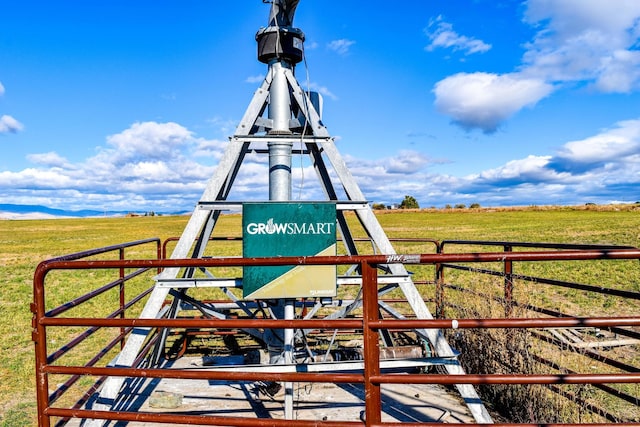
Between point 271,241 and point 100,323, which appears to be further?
point 271,241

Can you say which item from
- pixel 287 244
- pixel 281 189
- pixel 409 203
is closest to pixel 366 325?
pixel 287 244

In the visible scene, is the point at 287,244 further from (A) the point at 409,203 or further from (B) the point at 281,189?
(A) the point at 409,203

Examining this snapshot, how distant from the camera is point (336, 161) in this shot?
16.2 feet

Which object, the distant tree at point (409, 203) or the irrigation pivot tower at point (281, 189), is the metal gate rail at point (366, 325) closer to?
the irrigation pivot tower at point (281, 189)

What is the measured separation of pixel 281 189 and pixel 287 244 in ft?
3.20

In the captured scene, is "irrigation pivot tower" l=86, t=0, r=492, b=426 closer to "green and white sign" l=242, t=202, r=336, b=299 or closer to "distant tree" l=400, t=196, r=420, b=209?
"green and white sign" l=242, t=202, r=336, b=299

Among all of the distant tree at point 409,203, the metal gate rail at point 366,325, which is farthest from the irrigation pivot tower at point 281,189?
the distant tree at point 409,203

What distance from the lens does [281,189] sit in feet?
17.2

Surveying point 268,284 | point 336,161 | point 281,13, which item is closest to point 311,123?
point 336,161

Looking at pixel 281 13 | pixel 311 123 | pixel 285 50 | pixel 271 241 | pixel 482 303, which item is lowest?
pixel 482 303

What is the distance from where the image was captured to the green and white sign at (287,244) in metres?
4.40

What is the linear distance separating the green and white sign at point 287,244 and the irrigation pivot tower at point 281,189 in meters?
0.03

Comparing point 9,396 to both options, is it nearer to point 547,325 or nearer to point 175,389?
point 175,389

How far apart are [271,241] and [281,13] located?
270 cm
